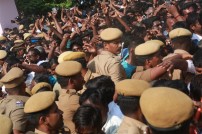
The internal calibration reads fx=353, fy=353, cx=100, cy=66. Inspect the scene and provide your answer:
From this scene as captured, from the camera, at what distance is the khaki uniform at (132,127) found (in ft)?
8.46

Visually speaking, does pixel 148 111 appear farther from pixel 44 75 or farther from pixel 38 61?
pixel 38 61

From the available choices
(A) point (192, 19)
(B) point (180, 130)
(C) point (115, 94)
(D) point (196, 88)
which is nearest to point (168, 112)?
(B) point (180, 130)

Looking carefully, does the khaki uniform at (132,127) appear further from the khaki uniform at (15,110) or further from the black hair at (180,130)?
the khaki uniform at (15,110)

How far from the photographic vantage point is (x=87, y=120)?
2768 mm

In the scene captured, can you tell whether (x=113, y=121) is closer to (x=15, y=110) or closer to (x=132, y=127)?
(x=132, y=127)

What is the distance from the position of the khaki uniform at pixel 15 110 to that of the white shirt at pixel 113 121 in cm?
90

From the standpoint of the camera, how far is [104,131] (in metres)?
3.13

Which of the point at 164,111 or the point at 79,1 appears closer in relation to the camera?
the point at 164,111

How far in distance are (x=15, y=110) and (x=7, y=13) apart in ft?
46.5

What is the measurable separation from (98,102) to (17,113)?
3.05ft

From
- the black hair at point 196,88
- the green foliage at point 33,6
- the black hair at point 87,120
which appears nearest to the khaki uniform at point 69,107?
the black hair at point 87,120

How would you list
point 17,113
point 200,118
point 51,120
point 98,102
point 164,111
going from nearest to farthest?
point 164,111 → point 200,118 → point 51,120 → point 98,102 → point 17,113

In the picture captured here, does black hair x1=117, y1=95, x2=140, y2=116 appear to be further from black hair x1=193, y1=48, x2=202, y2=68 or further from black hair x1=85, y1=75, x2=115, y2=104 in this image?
black hair x1=193, y1=48, x2=202, y2=68

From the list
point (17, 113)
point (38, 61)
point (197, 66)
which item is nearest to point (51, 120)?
point (17, 113)
